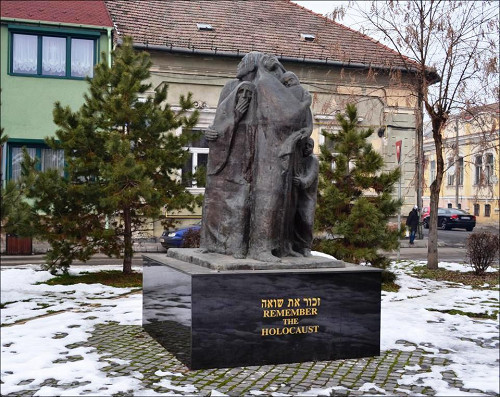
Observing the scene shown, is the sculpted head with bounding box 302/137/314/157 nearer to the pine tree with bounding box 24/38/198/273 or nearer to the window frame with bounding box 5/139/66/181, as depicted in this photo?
the pine tree with bounding box 24/38/198/273

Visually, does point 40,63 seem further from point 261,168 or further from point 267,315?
point 267,315

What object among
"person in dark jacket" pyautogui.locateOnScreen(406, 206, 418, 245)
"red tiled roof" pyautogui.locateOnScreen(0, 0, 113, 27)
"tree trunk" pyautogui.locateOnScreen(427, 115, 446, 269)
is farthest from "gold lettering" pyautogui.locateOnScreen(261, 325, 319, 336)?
"person in dark jacket" pyautogui.locateOnScreen(406, 206, 418, 245)

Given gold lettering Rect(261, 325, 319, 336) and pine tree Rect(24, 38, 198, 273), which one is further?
Result: pine tree Rect(24, 38, 198, 273)

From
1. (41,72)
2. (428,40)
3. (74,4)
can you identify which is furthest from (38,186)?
(74,4)

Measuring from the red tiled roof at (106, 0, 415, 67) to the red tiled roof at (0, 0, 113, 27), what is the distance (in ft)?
1.91

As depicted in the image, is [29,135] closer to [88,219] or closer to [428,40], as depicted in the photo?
[88,219]

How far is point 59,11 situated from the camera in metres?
22.0

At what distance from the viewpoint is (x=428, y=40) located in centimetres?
1473

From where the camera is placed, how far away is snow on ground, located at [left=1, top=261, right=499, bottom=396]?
5680 mm

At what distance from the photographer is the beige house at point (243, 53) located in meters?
22.0

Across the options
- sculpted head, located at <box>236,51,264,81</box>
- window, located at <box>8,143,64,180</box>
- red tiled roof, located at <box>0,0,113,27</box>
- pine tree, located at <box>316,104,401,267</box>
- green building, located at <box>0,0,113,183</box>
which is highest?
red tiled roof, located at <box>0,0,113,27</box>

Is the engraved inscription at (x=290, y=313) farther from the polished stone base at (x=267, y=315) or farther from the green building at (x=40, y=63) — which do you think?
the green building at (x=40, y=63)

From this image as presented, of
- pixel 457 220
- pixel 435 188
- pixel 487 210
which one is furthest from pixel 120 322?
pixel 487 210

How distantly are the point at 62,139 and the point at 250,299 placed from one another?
7.50 m
